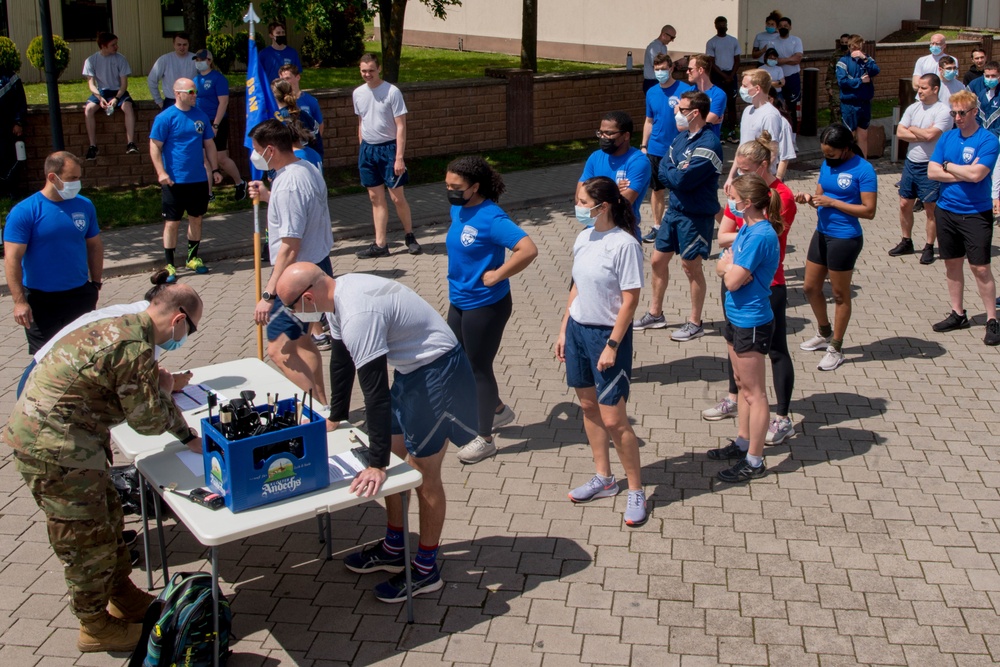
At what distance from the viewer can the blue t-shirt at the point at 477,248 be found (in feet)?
22.6

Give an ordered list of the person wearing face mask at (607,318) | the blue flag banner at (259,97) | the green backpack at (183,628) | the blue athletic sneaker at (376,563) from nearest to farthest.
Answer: the green backpack at (183,628) → the blue athletic sneaker at (376,563) → the person wearing face mask at (607,318) → the blue flag banner at (259,97)

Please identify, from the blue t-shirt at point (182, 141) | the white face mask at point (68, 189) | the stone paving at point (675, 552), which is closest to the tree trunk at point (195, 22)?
the blue t-shirt at point (182, 141)

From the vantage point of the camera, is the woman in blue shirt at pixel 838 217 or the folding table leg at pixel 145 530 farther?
the woman in blue shirt at pixel 838 217

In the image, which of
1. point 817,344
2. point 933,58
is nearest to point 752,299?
point 817,344

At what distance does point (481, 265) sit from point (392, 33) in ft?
37.5

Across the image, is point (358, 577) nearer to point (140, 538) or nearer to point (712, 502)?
point (140, 538)

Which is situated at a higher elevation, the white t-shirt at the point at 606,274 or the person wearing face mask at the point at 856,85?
the person wearing face mask at the point at 856,85

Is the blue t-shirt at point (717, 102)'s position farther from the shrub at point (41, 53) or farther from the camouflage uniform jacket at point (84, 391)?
the shrub at point (41, 53)

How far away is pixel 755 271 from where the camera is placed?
→ 260 inches

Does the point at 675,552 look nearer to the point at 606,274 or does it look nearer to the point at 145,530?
the point at 606,274

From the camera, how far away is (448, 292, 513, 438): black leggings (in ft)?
23.3

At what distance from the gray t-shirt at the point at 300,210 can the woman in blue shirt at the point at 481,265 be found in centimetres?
98

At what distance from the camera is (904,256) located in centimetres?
1171

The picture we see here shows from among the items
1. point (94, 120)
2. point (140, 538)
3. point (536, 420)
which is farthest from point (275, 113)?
point (140, 538)
